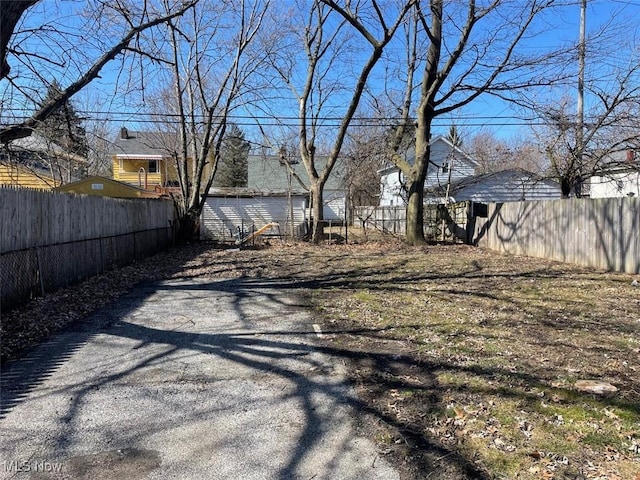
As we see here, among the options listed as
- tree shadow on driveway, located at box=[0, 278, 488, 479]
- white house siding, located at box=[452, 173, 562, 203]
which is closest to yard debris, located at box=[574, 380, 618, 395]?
tree shadow on driveway, located at box=[0, 278, 488, 479]

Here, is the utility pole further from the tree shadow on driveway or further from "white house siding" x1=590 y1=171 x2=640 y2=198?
the tree shadow on driveway

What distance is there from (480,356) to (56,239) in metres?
7.49

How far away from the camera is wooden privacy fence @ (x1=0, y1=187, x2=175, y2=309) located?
7.12m

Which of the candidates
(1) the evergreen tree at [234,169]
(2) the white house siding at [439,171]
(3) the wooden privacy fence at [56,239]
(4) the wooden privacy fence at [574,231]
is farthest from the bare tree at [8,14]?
(1) the evergreen tree at [234,169]

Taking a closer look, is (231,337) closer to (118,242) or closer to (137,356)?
(137,356)

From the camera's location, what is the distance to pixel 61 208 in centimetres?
902

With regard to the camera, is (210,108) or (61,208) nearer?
(61,208)

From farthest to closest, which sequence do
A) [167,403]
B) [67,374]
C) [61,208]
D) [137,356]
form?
1. [61,208]
2. [137,356]
3. [67,374]
4. [167,403]

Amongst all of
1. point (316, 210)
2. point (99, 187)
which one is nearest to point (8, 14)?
point (99, 187)

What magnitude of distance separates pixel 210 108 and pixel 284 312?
14.4m

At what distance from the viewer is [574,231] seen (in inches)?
Result: 501

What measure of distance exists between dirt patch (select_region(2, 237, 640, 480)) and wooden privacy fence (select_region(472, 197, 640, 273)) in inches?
29.9

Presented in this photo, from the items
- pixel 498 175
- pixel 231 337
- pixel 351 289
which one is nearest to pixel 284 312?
pixel 231 337

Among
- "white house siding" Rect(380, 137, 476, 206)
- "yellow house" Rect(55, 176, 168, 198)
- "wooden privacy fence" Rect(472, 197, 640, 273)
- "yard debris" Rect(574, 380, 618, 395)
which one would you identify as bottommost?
"yard debris" Rect(574, 380, 618, 395)
